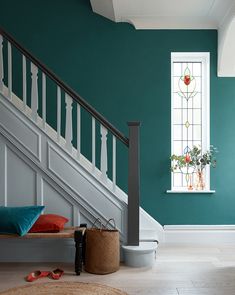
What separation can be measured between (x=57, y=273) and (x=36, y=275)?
0.63 ft

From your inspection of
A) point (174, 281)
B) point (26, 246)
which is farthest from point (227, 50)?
point (26, 246)

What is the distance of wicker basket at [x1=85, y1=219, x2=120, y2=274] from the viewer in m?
3.83

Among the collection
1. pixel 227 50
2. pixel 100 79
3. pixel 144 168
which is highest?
pixel 227 50

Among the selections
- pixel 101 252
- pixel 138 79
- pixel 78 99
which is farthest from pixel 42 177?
pixel 138 79

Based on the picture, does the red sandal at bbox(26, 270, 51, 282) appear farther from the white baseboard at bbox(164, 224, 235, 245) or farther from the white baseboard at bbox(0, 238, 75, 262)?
the white baseboard at bbox(164, 224, 235, 245)

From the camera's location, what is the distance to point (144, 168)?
219 inches

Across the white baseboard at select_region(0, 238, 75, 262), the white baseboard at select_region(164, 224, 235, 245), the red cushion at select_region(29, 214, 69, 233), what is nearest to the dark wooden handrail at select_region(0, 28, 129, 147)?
the red cushion at select_region(29, 214, 69, 233)

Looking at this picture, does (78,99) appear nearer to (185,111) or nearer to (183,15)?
(185,111)

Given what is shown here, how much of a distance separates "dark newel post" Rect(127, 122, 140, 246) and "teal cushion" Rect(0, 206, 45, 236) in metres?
0.99

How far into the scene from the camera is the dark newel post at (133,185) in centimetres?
420

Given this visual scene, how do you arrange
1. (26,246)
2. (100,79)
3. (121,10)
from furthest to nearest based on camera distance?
(100,79)
(121,10)
(26,246)

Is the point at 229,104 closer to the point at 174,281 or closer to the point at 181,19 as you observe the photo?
the point at 181,19

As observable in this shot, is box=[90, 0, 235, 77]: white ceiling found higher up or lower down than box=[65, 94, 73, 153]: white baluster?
higher up

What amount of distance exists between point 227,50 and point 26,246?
3551 millimetres
